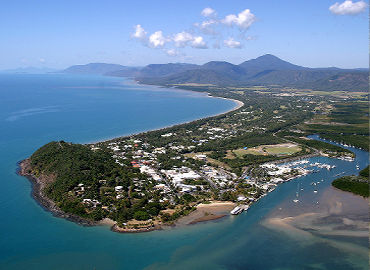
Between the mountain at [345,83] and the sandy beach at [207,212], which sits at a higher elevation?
the mountain at [345,83]

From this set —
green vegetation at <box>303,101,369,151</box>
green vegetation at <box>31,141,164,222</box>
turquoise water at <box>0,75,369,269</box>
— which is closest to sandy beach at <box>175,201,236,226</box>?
turquoise water at <box>0,75,369,269</box>

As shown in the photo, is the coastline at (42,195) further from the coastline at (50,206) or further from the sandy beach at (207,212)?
the sandy beach at (207,212)

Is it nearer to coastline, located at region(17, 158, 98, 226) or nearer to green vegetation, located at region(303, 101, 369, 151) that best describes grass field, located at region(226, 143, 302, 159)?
green vegetation, located at region(303, 101, 369, 151)

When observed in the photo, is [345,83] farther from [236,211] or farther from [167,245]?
[167,245]

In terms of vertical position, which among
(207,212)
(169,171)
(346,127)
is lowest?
(207,212)

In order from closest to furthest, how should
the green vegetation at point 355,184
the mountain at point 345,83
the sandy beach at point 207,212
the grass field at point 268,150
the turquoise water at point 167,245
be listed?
1. the turquoise water at point 167,245
2. the sandy beach at point 207,212
3. the green vegetation at point 355,184
4. the grass field at point 268,150
5. the mountain at point 345,83

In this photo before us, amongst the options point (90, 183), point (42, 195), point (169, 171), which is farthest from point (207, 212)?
point (42, 195)

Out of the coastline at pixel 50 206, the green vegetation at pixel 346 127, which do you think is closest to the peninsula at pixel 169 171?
the coastline at pixel 50 206

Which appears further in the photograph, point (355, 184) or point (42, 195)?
point (355, 184)

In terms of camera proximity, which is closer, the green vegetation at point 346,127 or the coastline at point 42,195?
the coastline at point 42,195
